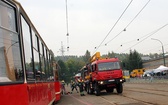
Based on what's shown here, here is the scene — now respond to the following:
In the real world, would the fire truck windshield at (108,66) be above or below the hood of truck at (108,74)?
above

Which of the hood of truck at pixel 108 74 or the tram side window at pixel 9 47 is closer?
the tram side window at pixel 9 47

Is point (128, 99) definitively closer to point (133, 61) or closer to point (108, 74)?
point (108, 74)

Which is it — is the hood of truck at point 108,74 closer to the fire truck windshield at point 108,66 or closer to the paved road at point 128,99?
the fire truck windshield at point 108,66

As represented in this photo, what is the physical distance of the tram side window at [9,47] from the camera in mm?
4532

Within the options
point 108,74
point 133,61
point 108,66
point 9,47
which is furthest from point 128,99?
point 133,61

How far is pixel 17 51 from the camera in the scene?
5250 millimetres

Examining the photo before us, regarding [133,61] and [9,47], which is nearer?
[9,47]

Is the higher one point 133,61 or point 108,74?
point 133,61

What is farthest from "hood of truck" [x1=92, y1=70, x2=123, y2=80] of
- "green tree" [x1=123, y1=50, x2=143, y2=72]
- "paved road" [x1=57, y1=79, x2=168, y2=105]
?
"green tree" [x1=123, y1=50, x2=143, y2=72]

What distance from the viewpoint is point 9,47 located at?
4.85 meters

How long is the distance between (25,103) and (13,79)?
2.06ft

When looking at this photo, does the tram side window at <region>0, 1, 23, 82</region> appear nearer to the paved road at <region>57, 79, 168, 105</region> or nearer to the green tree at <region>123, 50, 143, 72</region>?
the paved road at <region>57, 79, 168, 105</region>

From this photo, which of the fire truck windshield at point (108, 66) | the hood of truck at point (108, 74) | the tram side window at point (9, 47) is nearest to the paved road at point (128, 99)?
the hood of truck at point (108, 74)

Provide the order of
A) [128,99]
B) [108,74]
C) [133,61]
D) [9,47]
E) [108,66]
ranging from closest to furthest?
[9,47] → [128,99] → [108,74] → [108,66] → [133,61]
